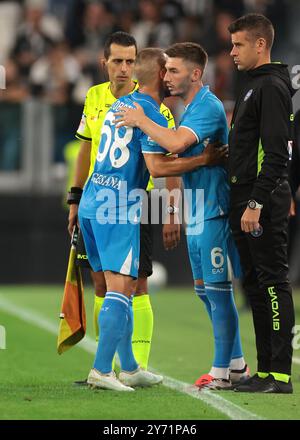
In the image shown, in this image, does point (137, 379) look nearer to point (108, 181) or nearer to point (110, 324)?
point (110, 324)

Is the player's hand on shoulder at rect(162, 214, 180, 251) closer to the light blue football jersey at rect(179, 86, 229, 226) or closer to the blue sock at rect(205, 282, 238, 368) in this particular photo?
the light blue football jersey at rect(179, 86, 229, 226)

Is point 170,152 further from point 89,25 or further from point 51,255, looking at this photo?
point 89,25

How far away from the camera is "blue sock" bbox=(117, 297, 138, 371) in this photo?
6.94 meters

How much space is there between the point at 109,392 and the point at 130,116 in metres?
1.56

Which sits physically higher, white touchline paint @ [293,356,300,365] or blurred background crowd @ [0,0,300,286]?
blurred background crowd @ [0,0,300,286]

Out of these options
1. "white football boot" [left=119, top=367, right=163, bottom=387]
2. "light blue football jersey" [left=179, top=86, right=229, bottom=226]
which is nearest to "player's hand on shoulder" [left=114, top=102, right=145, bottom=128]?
"light blue football jersey" [left=179, top=86, right=229, bottom=226]

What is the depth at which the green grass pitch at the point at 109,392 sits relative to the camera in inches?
230

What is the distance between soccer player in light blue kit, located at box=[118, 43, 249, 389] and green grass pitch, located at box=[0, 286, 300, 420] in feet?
1.16

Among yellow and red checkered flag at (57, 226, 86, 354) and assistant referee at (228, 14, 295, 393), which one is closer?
assistant referee at (228, 14, 295, 393)

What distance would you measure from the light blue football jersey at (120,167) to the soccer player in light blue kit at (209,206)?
22 cm

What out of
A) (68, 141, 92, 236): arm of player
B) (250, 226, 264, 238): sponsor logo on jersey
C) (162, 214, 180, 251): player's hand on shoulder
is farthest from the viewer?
(68, 141, 92, 236): arm of player

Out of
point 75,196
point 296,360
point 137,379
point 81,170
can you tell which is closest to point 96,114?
point 81,170

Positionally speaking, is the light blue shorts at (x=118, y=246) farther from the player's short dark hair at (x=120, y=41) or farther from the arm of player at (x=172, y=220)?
the player's short dark hair at (x=120, y=41)
